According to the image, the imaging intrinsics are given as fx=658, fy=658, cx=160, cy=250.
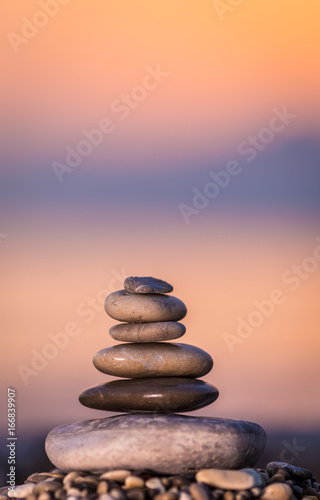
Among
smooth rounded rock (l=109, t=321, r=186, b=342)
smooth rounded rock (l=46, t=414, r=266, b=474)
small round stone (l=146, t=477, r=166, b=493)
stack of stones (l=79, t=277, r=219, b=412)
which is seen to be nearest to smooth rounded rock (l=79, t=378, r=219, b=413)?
stack of stones (l=79, t=277, r=219, b=412)

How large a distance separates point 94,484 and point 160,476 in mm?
655

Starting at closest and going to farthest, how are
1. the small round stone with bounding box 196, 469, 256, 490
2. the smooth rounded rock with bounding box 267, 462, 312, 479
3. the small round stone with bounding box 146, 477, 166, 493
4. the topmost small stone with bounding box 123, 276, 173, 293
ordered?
1. the small round stone with bounding box 146, 477, 166, 493
2. the small round stone with bounding box 196, 469, 256, 490
3. the topmost small stone with bounding box 123, 276, 173, 293
4. the smooth rounded rock with bounding box 267, 462, 312, 479

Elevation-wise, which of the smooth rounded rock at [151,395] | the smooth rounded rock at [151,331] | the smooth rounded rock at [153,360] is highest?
the smooth rounded rock at [151,331]

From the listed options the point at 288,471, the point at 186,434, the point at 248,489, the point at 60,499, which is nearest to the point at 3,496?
the point at 60,499

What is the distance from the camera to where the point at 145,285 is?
273 inches

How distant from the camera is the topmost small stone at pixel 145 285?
6926 mm

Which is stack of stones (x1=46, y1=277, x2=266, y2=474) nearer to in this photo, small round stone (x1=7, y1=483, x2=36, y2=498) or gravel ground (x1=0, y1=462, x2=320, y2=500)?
gravel ground (x1=0, y1=462, x2=320, y2=500)

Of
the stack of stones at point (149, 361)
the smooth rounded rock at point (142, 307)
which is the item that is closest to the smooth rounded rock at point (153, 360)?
the stack of stones at point (149, 361)

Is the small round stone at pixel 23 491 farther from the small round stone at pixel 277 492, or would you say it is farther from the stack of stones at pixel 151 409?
the small round stone at pixel 277 492

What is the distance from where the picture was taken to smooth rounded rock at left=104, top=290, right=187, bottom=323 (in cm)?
689

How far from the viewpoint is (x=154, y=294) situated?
23.3ft

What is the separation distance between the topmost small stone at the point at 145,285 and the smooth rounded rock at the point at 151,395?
93 cm

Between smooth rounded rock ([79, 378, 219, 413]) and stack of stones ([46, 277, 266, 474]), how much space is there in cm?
1

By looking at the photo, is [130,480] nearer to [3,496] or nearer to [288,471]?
[3,496]
